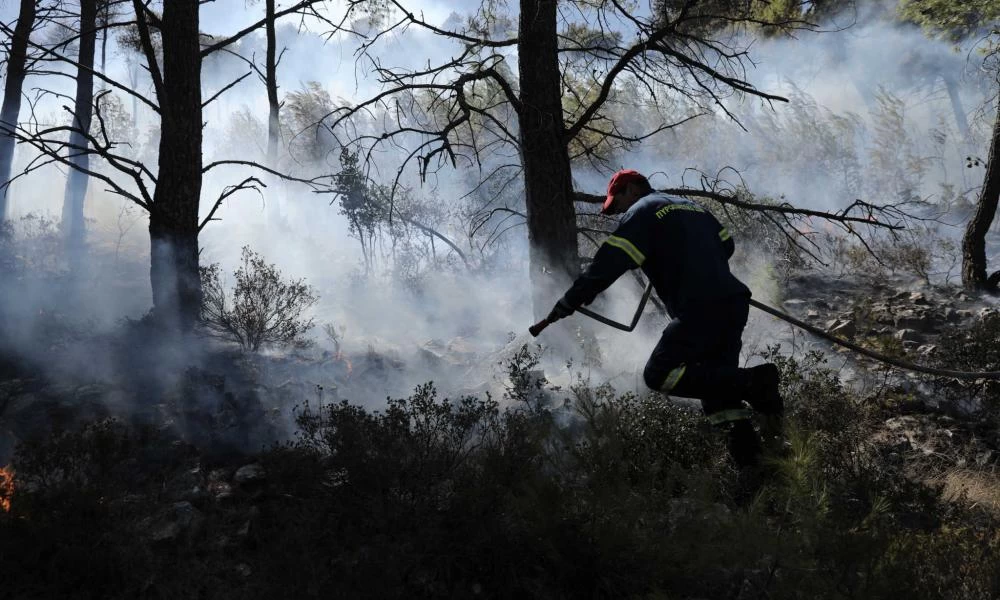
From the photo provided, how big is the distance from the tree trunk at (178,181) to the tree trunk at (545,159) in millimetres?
3428

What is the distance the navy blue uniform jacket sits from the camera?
11.8 feet

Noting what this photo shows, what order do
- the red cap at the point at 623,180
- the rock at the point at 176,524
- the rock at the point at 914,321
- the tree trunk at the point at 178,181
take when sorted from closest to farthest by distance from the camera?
the rock at the point at 176,524 → the red cap at the point at 623,180 → the rock at the point at 914,321 → the tree trunk at the point at 178,181

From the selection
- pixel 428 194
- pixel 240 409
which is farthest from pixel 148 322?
pixel 428 194

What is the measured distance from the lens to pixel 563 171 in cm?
624

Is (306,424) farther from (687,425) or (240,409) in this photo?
(687,425)

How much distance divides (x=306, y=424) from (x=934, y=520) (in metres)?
3.50

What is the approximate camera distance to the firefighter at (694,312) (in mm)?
3588

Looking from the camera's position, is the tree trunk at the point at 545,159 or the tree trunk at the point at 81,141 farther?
the tree trunk at the point at 81,141

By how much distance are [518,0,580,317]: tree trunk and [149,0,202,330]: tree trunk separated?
3.43 meters

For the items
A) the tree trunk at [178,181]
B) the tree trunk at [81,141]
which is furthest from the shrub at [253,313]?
the tree trunk at [81,141]

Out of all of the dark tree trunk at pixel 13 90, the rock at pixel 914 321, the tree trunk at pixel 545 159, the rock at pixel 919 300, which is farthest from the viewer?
the dark tree trunk at pixel 13 90

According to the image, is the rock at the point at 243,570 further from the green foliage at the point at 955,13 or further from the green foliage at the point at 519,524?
the green foliage at the point at 955,13

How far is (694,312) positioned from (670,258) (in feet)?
1.11

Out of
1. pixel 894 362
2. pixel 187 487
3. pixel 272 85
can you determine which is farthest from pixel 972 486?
pixel 272 85
